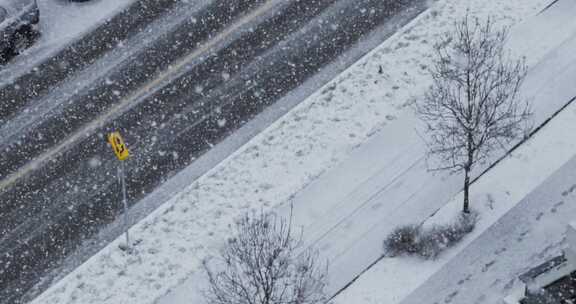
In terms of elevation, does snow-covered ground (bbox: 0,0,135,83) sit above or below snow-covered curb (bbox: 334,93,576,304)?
above

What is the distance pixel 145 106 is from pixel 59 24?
397 centimetres

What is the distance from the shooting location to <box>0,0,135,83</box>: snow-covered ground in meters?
24.8

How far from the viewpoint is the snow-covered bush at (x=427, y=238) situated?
19.9 metres

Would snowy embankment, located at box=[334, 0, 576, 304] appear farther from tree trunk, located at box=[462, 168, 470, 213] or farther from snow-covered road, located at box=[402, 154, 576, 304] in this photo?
tree trunk, located at box=[462, 168, 470, 213]

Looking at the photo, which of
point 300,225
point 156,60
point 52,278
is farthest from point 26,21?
point 300,225

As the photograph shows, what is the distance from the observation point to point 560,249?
19641 millimetres

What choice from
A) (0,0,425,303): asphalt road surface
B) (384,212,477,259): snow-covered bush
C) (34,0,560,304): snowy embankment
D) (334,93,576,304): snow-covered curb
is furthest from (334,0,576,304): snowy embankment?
(0,0,425,303): asphalt road surface

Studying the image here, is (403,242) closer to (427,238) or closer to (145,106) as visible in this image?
(427,238)

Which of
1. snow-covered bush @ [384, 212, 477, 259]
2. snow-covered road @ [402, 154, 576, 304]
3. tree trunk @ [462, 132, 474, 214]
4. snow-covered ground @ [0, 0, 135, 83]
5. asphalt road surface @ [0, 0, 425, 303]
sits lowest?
snow-covered road @ [402, 154, 576, 304]

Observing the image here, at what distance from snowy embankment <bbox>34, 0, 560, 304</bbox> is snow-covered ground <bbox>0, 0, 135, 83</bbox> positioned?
620cm

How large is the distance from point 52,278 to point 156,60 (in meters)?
6.75

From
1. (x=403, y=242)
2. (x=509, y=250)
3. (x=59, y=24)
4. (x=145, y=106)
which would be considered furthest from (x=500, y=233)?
(x=59, y=24)

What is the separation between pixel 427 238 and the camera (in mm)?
20016

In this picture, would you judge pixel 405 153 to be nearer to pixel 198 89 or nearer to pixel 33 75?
pixel 198 89
